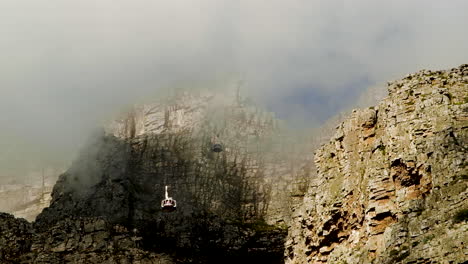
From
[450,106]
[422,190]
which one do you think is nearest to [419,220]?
[422,190]

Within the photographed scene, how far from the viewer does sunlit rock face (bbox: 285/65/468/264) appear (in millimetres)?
55656

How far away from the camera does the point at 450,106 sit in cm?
6656

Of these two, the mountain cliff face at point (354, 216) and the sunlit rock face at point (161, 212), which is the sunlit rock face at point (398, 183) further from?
the sunlit rock face at point (161, 212)

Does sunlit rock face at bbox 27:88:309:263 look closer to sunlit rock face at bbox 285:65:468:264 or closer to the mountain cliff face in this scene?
the mountain cliff face

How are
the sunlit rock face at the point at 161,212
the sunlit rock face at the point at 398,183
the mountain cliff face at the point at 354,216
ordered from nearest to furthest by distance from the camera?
the sunlit rock face at the point at 398,183 < the mountain cliff face at the point at 354,216 < the sunlit rock face at the point at 161,212

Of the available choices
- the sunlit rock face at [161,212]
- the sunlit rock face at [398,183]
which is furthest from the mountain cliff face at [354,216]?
the sunlit rock face at [161,212]

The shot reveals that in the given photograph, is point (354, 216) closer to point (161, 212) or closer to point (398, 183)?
point (398, 183)

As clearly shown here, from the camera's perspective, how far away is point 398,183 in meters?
65.1

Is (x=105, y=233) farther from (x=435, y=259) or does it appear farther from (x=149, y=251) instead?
(x=435, y=259)

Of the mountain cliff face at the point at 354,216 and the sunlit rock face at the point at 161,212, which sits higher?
the sunlit rock face at the point at 161,212

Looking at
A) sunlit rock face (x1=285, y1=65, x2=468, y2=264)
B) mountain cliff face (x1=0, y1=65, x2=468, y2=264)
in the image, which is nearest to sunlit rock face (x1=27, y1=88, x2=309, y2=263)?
mountain cliff face (x1=0, y1=65, x2=468, y2=264)

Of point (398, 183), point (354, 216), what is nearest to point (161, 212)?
point (354, 216)

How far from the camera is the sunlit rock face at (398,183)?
183 feet

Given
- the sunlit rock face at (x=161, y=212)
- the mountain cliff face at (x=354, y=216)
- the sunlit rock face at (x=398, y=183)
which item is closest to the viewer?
the sunlit rock face at (x=398, y=183)
